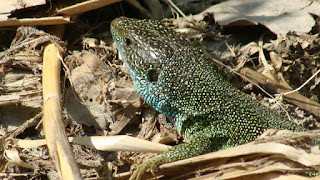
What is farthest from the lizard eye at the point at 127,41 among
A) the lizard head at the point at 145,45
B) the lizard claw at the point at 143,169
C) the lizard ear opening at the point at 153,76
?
the lizard claw at the point at 143,169

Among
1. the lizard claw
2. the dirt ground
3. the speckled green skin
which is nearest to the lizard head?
the speckled green skin

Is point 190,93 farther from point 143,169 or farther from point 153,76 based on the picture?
point 143,169

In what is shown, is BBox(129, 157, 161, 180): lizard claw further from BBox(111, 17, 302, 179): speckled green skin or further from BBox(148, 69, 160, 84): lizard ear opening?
BBox(148, 69, 160, 84): lizard ear opening

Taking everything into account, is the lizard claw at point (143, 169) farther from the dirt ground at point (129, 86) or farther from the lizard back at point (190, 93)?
the lizard back at point (190, 93)

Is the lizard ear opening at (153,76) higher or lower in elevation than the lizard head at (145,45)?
lower

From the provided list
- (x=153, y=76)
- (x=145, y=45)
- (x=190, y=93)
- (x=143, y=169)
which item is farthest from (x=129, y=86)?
(x=143, y=169)

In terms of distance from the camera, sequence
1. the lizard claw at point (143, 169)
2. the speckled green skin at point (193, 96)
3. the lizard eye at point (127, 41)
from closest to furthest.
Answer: the lizard claw at point (143, 169) < the speckled green skin at point (193, 96) < the lizard eye at point (127, 41)

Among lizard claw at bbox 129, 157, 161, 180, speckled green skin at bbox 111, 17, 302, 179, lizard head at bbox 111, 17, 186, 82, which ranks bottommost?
lizard claw at bbox 129, 157, 161, 180

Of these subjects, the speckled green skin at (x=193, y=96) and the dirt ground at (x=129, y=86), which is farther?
the speckled green skin at (x=193, y=96)

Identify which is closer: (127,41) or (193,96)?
(193,96)
